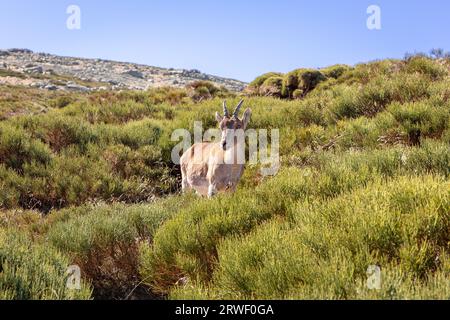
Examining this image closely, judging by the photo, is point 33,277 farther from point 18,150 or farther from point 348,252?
point 18,150

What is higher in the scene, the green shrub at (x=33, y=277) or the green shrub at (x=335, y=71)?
the green shrub at (x=335, y=71)

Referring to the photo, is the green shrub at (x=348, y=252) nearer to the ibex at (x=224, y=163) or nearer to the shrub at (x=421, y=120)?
the ibex at (x=224, y=163)

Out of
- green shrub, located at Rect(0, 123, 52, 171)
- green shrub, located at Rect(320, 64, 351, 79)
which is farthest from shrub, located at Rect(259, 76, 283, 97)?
green shrub, located at Rect(0, 123, 52, 171)

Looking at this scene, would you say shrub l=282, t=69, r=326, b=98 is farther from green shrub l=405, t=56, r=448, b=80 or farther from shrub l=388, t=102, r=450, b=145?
shrub l=388, t=102, r=450, b=145

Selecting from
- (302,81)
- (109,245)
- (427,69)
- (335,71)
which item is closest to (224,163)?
(109,245)

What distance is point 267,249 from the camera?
12.4 ft

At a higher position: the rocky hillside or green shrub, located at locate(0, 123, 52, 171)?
the rocky hillside

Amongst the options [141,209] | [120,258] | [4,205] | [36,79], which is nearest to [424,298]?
[120,258]

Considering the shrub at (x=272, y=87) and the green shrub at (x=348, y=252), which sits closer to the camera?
the green shrub at (x=348, y=252)

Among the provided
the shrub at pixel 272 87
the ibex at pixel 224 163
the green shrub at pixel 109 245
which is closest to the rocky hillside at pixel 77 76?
the shrub at pixel 272 87

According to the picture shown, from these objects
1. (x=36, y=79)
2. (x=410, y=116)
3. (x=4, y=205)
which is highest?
(x=36, y=79)

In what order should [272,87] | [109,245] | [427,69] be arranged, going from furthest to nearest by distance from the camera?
[272,87], [427,69], [109,245]
